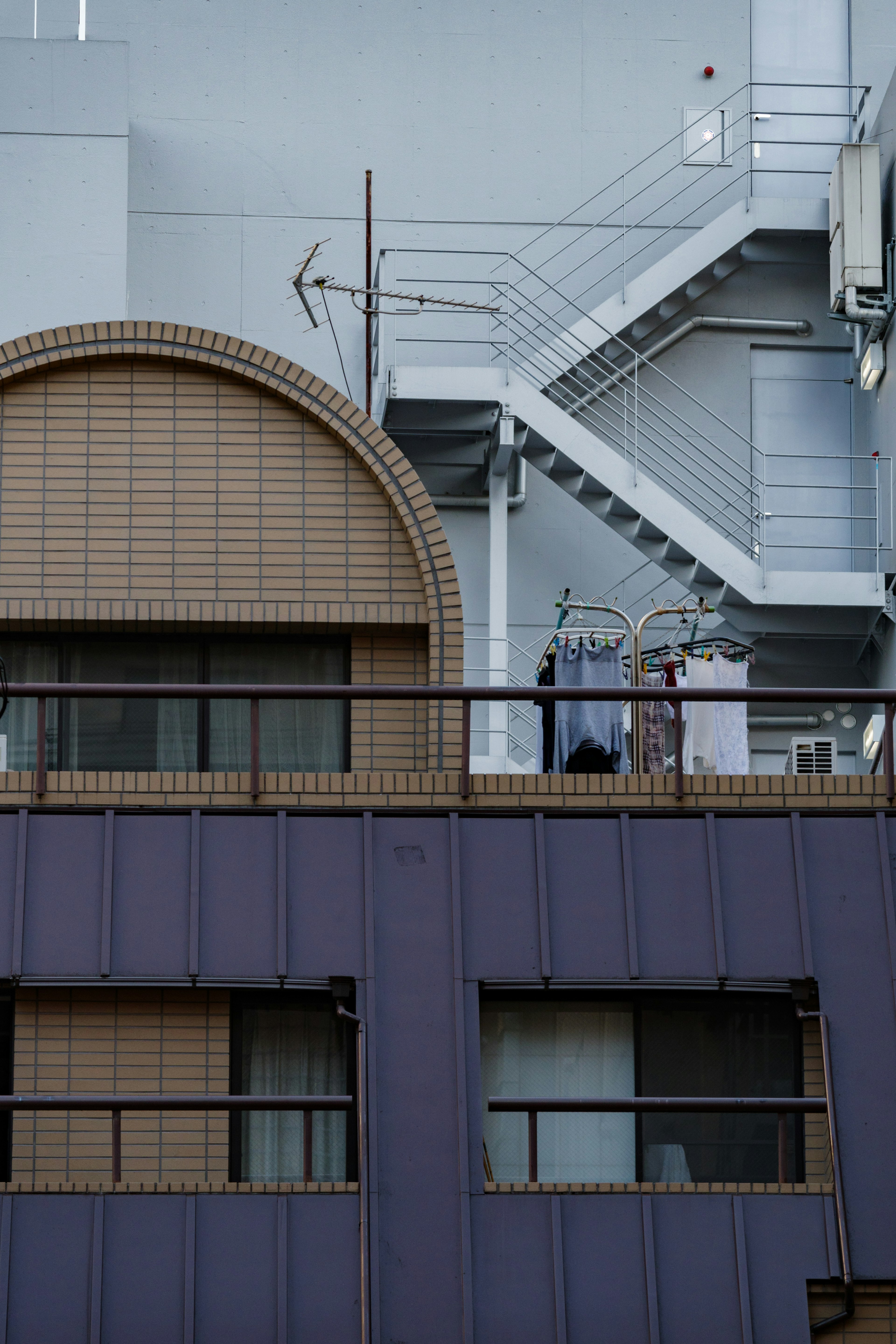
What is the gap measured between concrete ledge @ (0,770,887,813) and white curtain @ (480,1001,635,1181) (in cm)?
147

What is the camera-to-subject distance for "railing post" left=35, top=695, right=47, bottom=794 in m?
10.4

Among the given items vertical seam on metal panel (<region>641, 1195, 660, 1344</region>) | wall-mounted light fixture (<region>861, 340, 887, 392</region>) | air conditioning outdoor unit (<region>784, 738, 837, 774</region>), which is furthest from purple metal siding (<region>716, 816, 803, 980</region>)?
wall-mounted light fixture (<region>861, 340, 887, 392</region>)

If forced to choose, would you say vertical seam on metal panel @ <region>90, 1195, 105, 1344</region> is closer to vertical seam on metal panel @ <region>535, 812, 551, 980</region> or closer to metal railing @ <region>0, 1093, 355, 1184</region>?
metal railing @ <region>0, 1093, 355, 1184</region>

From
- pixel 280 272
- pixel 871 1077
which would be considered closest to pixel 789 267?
pixel 280 272

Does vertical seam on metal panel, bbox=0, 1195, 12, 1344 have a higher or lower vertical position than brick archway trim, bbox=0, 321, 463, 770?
lower

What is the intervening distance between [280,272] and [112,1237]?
13.9 m

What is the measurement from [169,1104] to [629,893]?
3290mm

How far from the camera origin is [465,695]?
426 inches

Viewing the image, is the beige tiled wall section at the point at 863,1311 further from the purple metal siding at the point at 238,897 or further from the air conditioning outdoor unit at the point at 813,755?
the air conditioning outdoor unit at the point at 813,755

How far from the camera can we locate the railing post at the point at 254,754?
34.1 ft

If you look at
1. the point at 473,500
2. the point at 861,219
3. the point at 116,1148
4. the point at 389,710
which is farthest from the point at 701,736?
the point at 861,219

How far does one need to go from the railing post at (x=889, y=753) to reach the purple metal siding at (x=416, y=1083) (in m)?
3.11

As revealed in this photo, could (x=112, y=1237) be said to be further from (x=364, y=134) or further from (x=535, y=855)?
(x=364, y=134)

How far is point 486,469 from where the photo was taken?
781 inches
